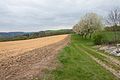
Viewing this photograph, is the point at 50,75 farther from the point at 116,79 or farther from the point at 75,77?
the point at 116,79

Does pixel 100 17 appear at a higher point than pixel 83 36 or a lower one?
higher

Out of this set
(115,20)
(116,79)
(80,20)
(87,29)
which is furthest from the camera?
(80,20)

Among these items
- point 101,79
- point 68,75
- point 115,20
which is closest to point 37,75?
point 68,75

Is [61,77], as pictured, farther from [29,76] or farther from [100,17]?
[100,17]

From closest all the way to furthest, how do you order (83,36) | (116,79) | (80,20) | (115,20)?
(116,79) → (115,20) → (80,20) → (83,36)

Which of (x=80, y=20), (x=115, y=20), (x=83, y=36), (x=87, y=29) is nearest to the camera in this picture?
(x=115, y=20)

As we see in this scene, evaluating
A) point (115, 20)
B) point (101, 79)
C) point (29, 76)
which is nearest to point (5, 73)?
point (29, 76)

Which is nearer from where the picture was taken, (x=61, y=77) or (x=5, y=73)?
(x=61, y=77)

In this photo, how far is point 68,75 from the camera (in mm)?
19000

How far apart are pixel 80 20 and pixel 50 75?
97.4 meters

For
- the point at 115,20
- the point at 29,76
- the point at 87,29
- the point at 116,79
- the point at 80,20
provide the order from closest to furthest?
the point at 29,76, the point at 116,79, the point at 115,20, the point at 87,29, the point at 80,20

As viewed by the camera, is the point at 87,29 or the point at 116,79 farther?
the point at 87,29

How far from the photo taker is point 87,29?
351 ft

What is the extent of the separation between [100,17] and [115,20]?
130 ft
